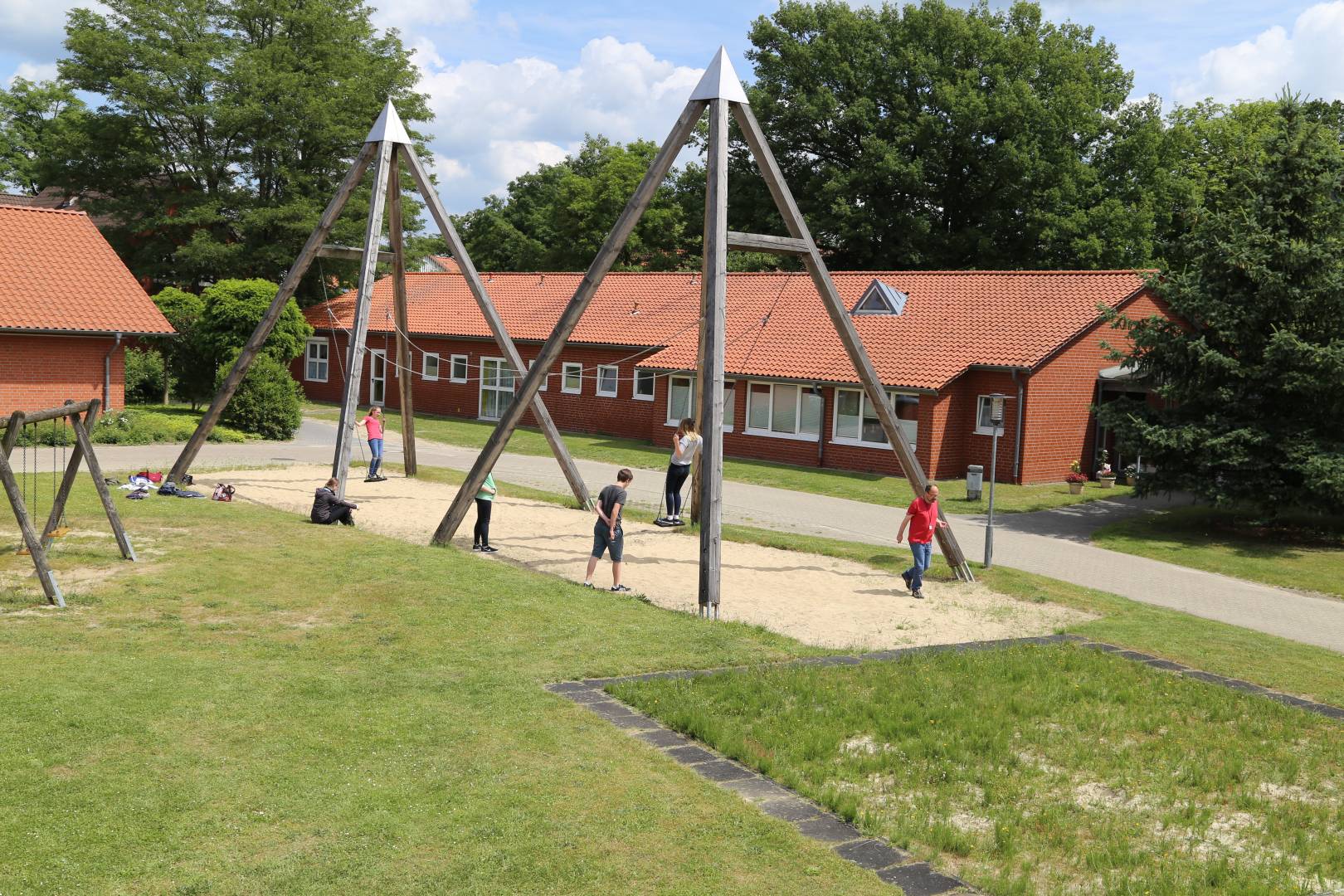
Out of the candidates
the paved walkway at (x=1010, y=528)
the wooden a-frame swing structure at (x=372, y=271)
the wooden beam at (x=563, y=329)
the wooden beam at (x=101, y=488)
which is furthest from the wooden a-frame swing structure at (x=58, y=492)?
the wooden a-frame swing structure at (x=372, y=271)

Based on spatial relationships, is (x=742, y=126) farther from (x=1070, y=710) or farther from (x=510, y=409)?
(x=1070, y=710)

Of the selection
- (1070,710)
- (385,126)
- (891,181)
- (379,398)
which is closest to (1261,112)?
(891,181)

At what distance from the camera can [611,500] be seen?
14.1 meters

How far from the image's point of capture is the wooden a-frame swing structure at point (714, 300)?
13.8 metres

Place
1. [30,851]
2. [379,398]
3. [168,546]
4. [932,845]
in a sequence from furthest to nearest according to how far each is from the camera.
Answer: [379,398]
[168,546]
[932,845]
[30,851]

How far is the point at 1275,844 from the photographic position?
24.7ft

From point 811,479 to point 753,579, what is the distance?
1229 cm

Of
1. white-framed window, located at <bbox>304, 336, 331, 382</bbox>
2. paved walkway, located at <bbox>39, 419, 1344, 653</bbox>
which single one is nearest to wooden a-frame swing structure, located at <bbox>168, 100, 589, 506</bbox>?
paved walkway, located at <bbox>39, 419, 1344, 653</bbox>

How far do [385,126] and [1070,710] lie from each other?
15738mm

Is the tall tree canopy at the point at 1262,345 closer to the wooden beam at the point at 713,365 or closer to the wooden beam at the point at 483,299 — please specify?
the wooden beam at the point at 483,299

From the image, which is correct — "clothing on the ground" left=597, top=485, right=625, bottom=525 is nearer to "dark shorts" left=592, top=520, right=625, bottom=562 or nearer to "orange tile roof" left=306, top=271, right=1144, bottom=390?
"dark shorts" left=592, top=520, right=625, bottom=562

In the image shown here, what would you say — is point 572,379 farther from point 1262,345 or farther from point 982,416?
point 1262,345

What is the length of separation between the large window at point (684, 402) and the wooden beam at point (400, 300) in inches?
380

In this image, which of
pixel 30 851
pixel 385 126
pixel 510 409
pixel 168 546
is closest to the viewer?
pixel 30 851
